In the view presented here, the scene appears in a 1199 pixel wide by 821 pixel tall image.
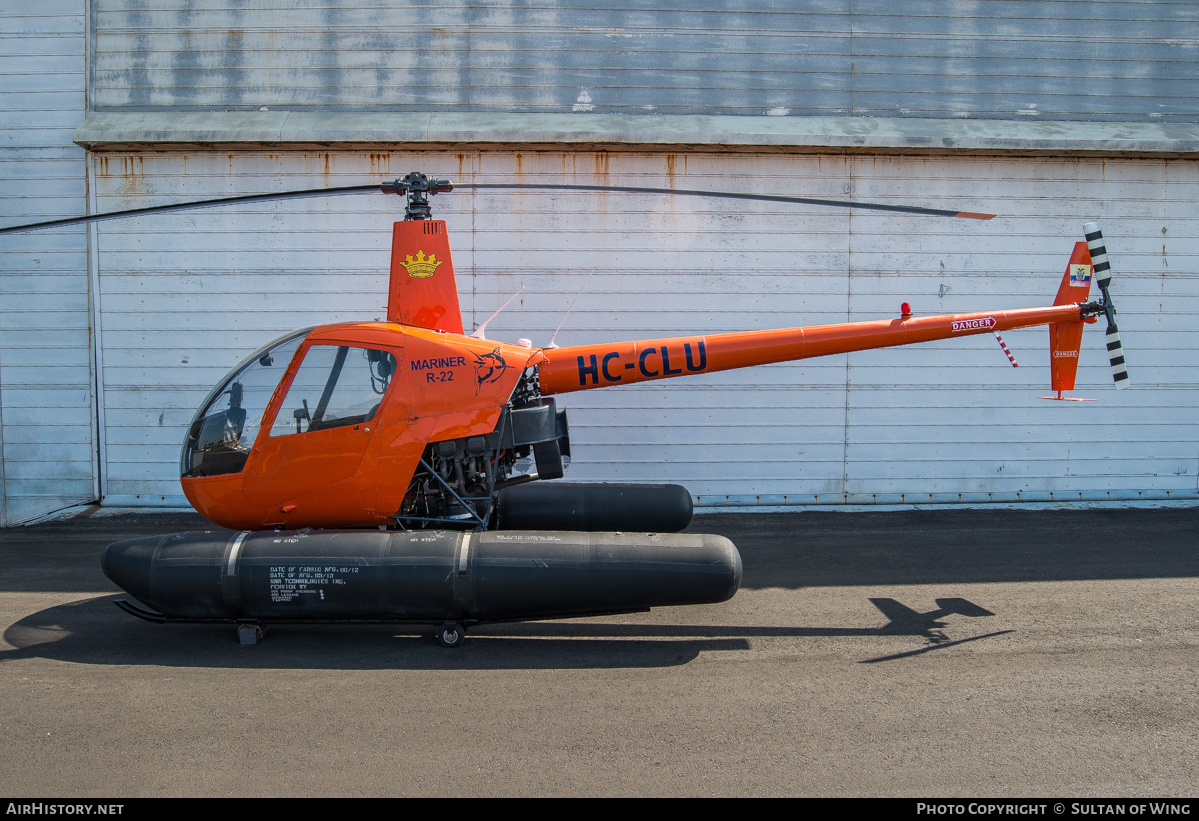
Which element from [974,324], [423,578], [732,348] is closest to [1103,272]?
[974,324]

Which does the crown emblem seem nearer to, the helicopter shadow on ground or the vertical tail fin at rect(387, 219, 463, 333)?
the vertical tail fin at rect(387, 219, 463, 333)

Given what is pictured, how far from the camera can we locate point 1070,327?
20.3ft

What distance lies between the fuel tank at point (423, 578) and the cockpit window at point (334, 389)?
889mm

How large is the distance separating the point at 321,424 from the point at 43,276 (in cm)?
535

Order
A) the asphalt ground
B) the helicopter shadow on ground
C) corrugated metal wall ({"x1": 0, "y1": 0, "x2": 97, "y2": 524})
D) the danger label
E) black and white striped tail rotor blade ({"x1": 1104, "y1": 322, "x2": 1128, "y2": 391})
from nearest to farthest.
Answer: the asphalt ground, the helicopter shadow on ground, the danger label, black and white striped tail rotor blade ({"x1": 1104, "y1": 322, "x2": 1128, "y2": 391}), corrugated metal wall ({"x1": 0, "y1": 0, "x2": 97, "y2": 524})

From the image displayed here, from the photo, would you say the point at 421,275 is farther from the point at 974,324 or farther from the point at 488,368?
the point at 974,324

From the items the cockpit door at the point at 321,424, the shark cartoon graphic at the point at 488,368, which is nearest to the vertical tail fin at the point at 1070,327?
the shark cartoon graphic at the point at 488,368

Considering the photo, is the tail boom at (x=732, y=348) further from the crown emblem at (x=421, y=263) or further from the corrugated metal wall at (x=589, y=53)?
the corrugated metal wall at (x=589, y=53)

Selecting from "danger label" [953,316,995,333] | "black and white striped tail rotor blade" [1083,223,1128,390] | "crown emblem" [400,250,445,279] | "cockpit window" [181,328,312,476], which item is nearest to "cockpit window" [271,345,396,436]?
"cockpit window" [181,328,312,476]

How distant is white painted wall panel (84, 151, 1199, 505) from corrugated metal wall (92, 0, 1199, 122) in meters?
0.64

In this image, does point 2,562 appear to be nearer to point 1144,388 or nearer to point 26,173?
point 26,173

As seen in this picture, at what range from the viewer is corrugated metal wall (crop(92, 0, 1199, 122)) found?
27.4 ft

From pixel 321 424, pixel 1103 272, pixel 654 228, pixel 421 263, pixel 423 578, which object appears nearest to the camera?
pixel 423 578
